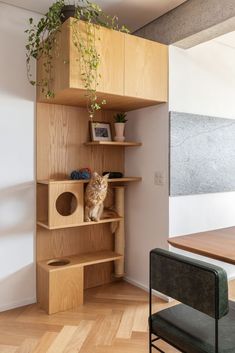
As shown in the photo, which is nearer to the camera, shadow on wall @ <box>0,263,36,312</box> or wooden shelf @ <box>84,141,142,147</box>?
shadow on wall @ <box>0,263,36,312</box>

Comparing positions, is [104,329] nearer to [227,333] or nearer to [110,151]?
[227,333]

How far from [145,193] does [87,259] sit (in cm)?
84

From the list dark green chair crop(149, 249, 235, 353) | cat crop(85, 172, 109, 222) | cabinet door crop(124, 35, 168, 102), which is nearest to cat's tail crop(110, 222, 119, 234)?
cat crop(85, 172, 109, 222)

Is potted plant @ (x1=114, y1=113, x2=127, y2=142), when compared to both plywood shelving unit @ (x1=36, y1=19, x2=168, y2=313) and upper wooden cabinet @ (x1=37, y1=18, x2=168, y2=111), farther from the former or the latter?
upper wooden cabinet @ (x1=37, y1=18, x2=168, y2=111)

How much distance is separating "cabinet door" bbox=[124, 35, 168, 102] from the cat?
77 cm

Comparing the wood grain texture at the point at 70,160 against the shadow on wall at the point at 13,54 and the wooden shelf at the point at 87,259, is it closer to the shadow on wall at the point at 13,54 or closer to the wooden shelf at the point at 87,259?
the wooden shelf at the point at 87,259

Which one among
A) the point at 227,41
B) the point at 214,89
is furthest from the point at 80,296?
the point at 227,41

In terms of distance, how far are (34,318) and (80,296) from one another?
0.42m

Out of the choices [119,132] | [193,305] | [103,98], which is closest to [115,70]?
[103,98]

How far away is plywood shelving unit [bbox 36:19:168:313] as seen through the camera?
2383mm

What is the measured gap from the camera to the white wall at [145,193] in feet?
9.13

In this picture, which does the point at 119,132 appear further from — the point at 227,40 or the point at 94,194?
the point at 227,40

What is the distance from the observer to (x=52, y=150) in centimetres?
278

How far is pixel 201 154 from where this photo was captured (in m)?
2.94
